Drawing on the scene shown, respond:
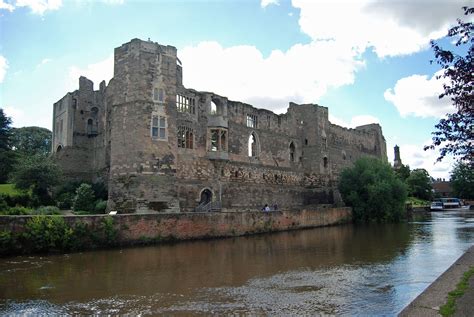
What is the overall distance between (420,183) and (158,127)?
66968 millimetres

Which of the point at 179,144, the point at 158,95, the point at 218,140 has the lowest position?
the point at 179,144

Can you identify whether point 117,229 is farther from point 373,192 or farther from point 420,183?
point 420,183

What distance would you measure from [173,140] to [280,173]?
1473 cm

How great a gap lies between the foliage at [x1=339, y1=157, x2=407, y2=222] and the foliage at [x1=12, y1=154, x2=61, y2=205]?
26.1 metres

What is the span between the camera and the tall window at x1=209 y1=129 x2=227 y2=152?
31375 millimetres

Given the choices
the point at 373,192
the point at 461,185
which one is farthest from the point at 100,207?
the point at 461,185

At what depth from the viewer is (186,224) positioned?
21688 mm

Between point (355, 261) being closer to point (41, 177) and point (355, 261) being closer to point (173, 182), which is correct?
point (173, 182)

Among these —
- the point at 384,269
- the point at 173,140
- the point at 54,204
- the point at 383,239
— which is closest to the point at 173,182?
the point at 173,140

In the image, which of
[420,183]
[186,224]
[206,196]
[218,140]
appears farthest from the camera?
[420,183]

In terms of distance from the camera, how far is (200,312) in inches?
348

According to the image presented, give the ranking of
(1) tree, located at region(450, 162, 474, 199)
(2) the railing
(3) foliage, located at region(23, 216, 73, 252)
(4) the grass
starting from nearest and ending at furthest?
1. (4) the grass
2. (3) foliage, located at region(23, 216, 73, 252)
3. (2) the railing
4. (1) tree, located at region(450, 162, 474, 199)

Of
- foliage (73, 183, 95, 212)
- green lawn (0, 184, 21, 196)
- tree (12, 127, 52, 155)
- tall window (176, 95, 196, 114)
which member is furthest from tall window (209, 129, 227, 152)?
tree (12, 127, 52, 155)

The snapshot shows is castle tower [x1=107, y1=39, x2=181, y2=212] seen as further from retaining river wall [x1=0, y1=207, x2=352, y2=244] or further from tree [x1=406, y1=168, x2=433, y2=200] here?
tree [x1=406, y1=168, x2=433, y2=200]
